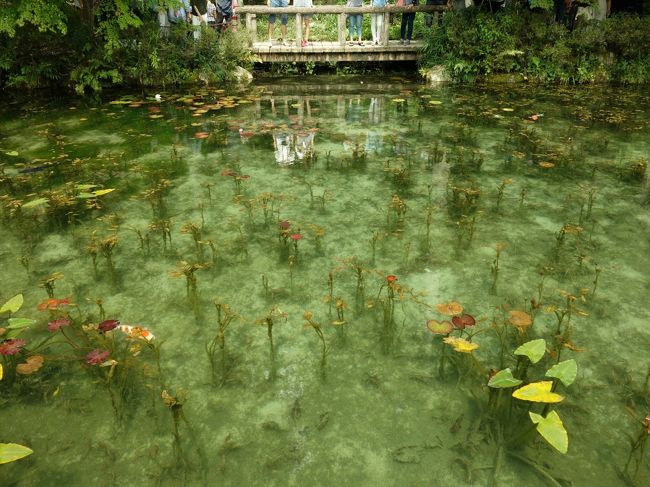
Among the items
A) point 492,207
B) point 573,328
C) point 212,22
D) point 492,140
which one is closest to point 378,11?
point 212,22

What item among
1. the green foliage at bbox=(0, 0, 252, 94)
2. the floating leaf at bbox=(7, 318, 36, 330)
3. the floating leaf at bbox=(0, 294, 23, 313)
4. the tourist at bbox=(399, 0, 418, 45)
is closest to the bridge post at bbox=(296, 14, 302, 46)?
the green foliage at bbox=(0, 0, 252, 94)

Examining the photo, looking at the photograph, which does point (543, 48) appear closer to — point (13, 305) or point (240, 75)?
point (240, 75)

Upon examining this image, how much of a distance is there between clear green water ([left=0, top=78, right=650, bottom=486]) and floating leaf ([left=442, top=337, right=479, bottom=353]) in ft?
0.36

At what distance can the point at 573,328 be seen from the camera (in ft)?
9.98

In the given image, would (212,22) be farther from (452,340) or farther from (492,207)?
(452,340)

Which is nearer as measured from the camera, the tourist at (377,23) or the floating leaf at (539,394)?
the floating leaf at (539,394)

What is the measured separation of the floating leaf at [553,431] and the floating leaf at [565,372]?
0.77 ft

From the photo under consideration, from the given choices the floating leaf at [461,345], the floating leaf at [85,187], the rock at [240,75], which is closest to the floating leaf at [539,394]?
the floating leaf at [461,345]

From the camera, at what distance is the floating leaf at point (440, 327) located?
2.86m

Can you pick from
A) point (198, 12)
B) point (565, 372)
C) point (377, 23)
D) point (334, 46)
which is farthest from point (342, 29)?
point (565, 372)

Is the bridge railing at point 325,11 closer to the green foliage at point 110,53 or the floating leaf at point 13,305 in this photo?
the green foliage at point 110,53

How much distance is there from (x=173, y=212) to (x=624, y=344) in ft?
12.8

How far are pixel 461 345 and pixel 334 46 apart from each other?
1073cm

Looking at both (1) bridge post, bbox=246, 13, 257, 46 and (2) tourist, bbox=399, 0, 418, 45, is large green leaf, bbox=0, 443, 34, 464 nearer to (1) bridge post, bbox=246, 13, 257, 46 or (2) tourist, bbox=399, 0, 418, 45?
(1) bridge post, bbox=246, 13, 257, 46
